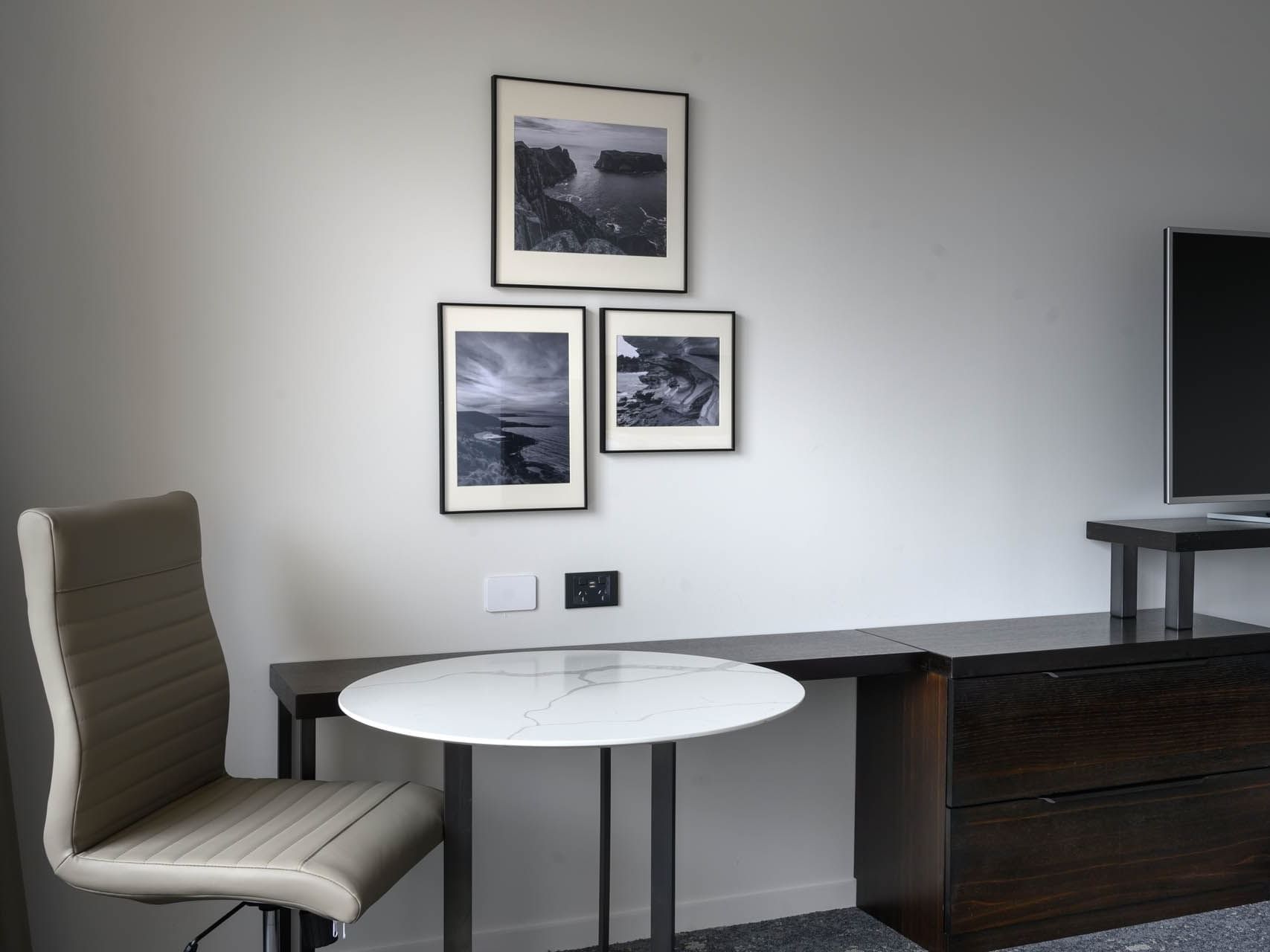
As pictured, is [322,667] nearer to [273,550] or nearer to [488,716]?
[273,550]

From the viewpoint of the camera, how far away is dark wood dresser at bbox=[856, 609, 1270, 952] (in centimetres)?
265

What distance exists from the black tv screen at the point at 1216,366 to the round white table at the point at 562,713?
158 centimetres

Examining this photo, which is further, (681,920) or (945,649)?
(681,920)

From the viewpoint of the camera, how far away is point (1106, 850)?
2801 mm

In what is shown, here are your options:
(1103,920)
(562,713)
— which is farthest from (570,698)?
(1103,920)

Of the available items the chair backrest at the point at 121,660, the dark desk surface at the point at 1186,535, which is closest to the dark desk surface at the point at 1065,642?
the dark desk surface at the point at 1186,535

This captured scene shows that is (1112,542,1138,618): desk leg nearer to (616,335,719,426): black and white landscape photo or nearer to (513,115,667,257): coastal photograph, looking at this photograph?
(616,335,719,426): black and white landscape photo

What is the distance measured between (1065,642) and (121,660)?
7.24 feet

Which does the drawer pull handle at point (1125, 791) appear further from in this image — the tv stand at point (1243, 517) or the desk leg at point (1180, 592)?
the tv stand at point (1243, 517)

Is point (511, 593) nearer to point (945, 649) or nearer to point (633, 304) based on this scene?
point (633, 304)

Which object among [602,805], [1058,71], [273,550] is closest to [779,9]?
[1058,71]

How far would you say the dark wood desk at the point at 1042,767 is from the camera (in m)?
2.64

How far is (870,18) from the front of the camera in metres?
2.96

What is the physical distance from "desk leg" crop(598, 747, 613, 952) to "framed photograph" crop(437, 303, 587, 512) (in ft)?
2.11
